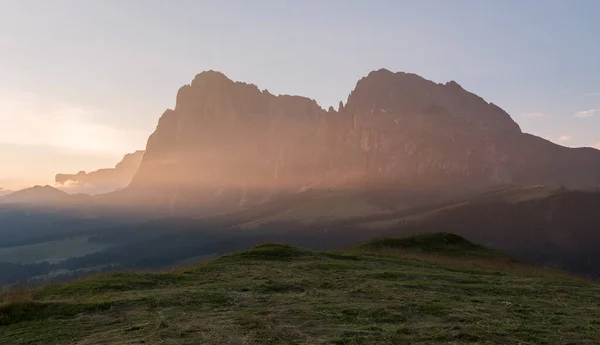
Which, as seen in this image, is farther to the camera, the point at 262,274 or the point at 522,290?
the point at 262,274

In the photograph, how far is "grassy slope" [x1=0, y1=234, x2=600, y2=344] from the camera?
18.7 metres

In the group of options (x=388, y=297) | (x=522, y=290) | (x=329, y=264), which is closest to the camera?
(x=388, y=297)

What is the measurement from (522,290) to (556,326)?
11120 mm

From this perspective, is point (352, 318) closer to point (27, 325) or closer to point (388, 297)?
point (388, 297)

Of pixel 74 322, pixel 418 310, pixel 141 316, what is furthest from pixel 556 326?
pixel 74 322

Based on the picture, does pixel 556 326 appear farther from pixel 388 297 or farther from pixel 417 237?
pixel 417 237

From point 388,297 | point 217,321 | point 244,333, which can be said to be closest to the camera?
point 244,333

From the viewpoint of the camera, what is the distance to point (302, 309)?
902 inches

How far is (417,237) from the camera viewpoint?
248 feet

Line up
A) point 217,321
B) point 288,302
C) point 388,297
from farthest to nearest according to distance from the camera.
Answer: point 388,297 < point 288,302 < point 217,321

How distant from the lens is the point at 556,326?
20750 mm

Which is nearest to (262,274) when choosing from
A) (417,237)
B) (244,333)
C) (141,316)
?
(141,316)

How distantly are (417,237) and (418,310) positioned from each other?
54119mm

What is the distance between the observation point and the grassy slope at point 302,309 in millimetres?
18719
